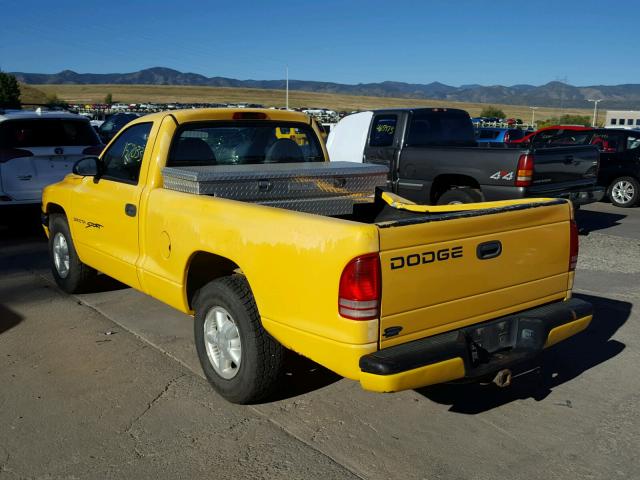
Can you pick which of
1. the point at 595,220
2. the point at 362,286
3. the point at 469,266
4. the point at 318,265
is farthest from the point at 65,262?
the point at 595,220

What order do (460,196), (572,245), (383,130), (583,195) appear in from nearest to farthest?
(572,245), (460,196), (583,195), (383,130)

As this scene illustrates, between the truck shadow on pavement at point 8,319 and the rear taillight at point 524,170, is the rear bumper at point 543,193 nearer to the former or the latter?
the rear taillight at point 524,170

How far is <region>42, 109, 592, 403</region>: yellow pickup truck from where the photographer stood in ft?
10.3

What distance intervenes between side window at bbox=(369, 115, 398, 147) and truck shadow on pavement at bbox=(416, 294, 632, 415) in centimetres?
501

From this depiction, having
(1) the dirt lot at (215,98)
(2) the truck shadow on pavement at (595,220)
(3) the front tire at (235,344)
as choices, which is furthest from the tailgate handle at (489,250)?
(1) the dirt lot at (215,98)

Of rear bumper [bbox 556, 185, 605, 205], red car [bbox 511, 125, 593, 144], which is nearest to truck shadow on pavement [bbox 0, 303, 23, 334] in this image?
rear bumper [bbox 556, 185, 605, 205]

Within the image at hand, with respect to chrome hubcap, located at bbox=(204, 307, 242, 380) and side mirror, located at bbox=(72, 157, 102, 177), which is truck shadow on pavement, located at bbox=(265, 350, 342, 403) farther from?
side mirror, located at bbox=(72, 157, 102, 177)

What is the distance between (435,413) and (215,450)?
1.34 m

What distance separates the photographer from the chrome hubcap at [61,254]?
632 centimetres

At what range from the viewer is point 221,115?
5.18 metres

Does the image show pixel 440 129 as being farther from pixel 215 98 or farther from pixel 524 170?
pixel 215 98

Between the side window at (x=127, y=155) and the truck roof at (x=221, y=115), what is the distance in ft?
0.35

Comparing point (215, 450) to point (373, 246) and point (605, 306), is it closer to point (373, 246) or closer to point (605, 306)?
point (373, 246)

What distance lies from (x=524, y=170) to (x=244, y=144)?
4384 mm
